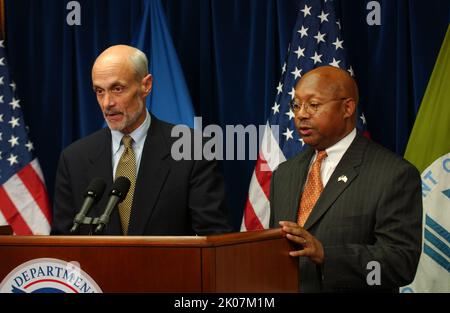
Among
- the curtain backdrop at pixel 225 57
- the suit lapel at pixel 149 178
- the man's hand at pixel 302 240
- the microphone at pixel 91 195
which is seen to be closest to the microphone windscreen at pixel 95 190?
the microphone at pixel 91 195

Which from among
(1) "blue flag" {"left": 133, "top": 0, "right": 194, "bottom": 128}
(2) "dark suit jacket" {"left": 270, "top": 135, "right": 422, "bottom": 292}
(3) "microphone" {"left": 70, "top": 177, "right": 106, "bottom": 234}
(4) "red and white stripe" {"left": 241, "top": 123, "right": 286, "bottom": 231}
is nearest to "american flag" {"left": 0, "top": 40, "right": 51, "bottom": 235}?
(1) "blue flag" {"left": 133, "top": 0, "right": 194, "bottom": 128}

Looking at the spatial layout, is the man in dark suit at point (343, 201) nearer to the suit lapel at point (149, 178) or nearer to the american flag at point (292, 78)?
the suit lapel at point (149, 178)

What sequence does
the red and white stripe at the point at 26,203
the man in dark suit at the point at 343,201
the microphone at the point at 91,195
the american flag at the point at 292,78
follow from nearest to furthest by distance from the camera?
the microphone at the point at 91,195
the man in dark suit at the point at 343,201
the american flag at the point at 292,78
the red and white stripe at the point at 26,203

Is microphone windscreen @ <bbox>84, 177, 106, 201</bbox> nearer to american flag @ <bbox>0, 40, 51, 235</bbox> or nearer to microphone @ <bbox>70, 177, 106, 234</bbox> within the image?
microphone @ <bbox>70, 177, 106, 234</bbox>

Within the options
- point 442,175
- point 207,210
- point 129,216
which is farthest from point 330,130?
point 442,175

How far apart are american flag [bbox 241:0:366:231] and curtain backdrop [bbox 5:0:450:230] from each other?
27 cm

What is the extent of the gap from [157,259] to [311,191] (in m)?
1.13

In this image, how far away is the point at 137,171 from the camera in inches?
138

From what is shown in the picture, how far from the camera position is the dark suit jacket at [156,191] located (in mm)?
3410

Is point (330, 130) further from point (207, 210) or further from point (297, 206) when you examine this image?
point (207, 210)

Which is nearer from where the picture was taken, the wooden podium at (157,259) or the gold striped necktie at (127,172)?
the wooden podium at (157,259)

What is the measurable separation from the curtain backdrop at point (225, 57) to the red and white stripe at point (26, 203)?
29 centimetres

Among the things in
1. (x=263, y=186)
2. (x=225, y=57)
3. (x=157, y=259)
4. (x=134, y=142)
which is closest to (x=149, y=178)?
(x=134, y=142)
